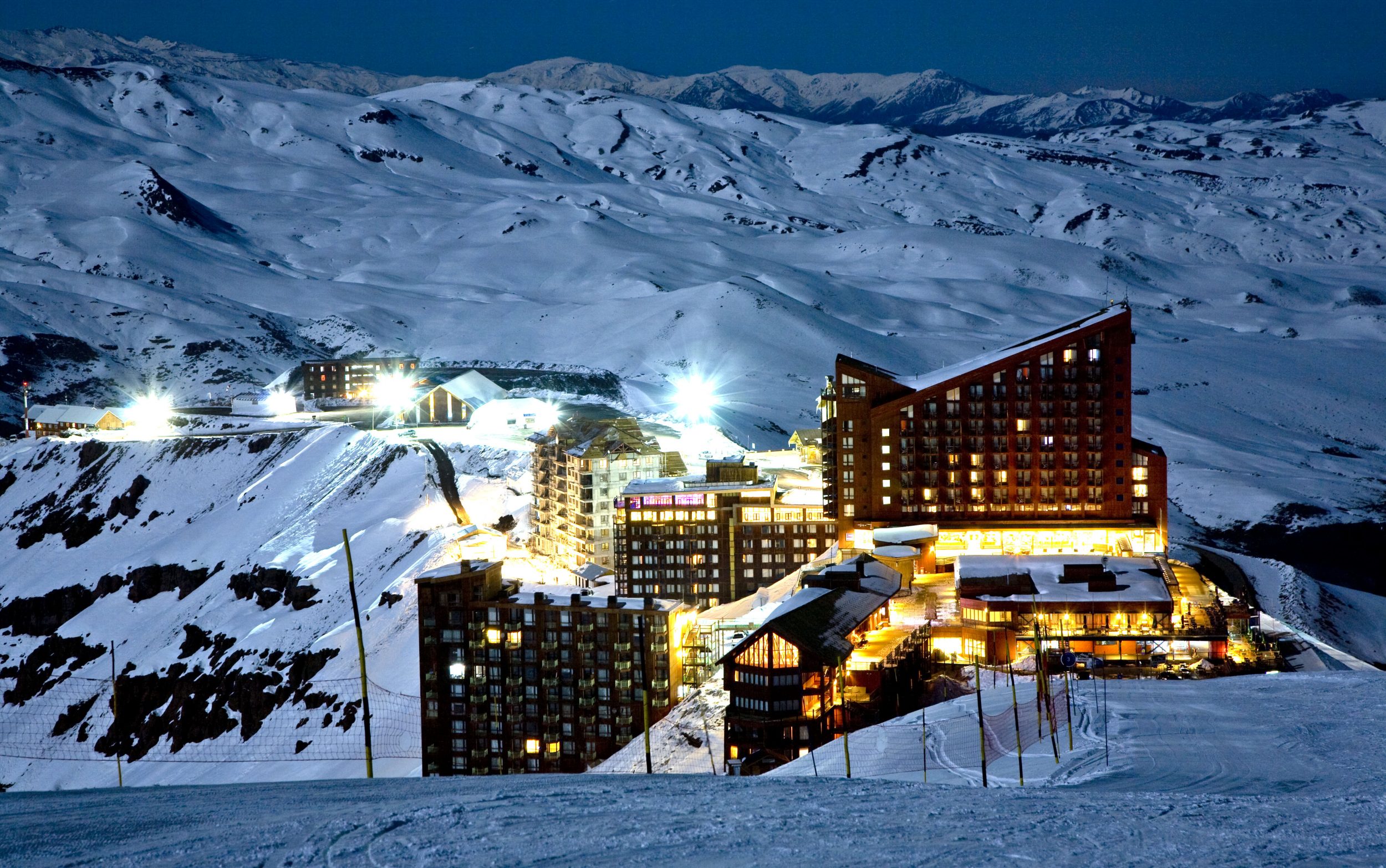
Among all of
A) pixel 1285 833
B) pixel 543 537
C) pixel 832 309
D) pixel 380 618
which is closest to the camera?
pixel 1285 833

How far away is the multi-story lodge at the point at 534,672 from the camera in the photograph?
51.5 m

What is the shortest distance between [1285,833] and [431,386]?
4035 inches

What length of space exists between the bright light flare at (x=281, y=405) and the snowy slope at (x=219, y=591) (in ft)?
69.6

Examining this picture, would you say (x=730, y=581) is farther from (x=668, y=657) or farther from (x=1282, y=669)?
(x=1282, y=669)

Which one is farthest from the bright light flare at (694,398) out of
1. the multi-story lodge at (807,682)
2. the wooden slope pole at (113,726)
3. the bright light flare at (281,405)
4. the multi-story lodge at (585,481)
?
the multi-story lodge at (807,682)

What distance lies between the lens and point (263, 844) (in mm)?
17250

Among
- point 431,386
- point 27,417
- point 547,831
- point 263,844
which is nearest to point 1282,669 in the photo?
point 547,831

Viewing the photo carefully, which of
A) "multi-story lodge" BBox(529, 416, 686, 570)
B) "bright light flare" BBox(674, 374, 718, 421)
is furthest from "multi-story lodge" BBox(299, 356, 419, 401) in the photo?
"multi-story lodge" BBox(529, 416, 686, 570)

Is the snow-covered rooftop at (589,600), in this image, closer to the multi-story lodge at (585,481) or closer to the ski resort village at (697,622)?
the ski resort village at (697,622)

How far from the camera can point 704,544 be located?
224ft

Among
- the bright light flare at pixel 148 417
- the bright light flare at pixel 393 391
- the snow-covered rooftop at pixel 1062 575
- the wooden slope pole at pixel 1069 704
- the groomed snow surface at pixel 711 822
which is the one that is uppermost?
the bright light flare at pixel 393 391

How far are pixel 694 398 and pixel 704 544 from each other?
68.1 metres

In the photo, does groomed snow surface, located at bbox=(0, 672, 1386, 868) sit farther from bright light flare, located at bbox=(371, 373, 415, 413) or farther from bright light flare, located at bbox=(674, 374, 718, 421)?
bright light flare, located at bbox=(371, 373, 415, 413)

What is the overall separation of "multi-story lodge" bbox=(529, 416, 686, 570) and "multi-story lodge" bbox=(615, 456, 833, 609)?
241cm
